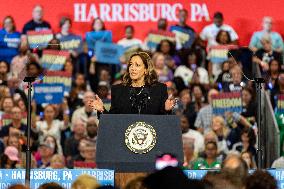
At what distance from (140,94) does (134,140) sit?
55 cm

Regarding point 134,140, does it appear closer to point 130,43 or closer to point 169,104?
point 169,104

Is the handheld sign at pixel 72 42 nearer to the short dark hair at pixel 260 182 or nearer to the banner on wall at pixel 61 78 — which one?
the banner on wall at pixel 61 78

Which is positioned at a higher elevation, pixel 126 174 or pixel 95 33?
pixel 95 33

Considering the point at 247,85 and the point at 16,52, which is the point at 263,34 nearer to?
the point at 247,85

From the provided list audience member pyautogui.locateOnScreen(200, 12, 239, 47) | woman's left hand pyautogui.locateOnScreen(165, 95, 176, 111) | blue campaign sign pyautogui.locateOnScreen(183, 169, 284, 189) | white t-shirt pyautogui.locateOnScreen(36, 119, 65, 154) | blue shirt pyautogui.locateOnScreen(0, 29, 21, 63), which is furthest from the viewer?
audience member pyautogui.locateOnScreen(200, 12, 239, 47)

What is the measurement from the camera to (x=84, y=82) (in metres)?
18.7

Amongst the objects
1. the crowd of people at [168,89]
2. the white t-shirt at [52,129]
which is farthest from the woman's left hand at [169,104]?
the white t-shirt at [52,129]

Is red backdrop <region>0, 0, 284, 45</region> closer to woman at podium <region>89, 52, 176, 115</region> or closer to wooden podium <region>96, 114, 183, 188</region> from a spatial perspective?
woman at podium <region>89, 52, 176, 115</region>

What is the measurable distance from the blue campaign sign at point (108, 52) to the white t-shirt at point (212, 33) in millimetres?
1297

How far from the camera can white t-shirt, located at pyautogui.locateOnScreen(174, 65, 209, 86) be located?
18.5 meters

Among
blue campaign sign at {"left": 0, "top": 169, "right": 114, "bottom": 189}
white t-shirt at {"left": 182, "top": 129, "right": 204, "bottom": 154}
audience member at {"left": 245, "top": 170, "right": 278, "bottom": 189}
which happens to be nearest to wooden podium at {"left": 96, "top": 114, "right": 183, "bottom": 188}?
blue campaign sign at {"left": 0, "top": 169, "right": 114, "bottom": 189}

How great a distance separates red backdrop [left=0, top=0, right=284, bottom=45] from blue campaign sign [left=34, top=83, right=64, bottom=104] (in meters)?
1.63

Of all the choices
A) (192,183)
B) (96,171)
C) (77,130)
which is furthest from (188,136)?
(192,183)

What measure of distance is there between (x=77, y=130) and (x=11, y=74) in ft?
7.18
